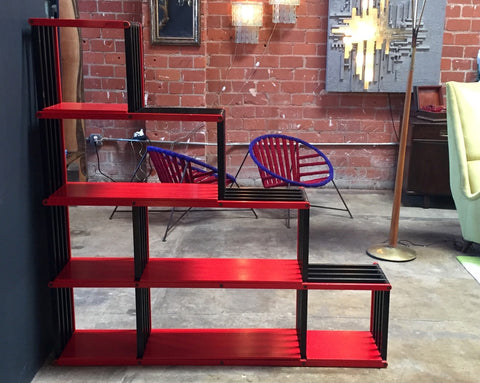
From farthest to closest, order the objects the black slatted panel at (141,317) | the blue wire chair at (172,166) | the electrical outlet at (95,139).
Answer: the electrical outlet at (95,139) < the blue wire chair at (172,166) < the black slatted panel at (141,317)

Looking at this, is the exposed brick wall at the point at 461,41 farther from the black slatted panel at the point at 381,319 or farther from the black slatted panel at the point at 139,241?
the black slatted panel at the point at 139,241

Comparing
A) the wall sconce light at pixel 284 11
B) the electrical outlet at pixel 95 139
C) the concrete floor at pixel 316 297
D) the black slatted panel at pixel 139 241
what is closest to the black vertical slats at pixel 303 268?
the concrete floor at pixel 316 297

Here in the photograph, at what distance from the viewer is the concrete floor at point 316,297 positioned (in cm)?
251

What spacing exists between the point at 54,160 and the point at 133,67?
1.69 feet

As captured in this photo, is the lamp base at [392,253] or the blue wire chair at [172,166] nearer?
the lamp base at [392,253]

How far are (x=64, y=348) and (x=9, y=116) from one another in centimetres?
104

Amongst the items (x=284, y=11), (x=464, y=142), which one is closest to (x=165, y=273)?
(x=464, y=142)

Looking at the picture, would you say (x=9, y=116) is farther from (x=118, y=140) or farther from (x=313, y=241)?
(x=118, y=140)

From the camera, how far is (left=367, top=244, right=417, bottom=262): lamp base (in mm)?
3842

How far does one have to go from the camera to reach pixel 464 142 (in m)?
3.80

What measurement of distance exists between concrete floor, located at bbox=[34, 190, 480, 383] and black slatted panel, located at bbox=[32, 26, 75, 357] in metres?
0.23

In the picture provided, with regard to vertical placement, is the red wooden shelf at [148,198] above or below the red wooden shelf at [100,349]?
above

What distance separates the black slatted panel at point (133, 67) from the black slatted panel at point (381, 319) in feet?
4.19

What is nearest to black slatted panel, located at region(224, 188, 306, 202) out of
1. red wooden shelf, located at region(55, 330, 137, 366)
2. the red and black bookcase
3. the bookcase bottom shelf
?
the red and black bookcase
